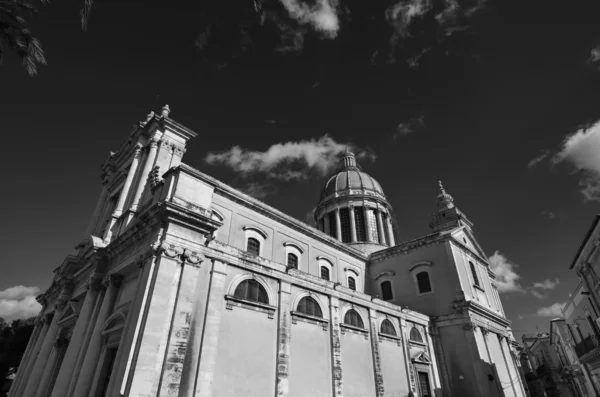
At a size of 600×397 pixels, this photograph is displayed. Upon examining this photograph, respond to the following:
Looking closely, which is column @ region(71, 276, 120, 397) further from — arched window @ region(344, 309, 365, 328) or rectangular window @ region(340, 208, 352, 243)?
rectangular window @ region(340, 208, 352, 243)

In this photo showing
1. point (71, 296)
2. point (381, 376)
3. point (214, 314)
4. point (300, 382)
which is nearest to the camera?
point (214, 314)

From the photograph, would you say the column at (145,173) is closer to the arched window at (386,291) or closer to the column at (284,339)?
the column at (284,339)

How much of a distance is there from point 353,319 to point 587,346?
22.5m

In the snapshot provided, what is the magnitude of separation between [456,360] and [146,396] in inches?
719

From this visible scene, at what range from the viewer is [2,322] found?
32.8 m

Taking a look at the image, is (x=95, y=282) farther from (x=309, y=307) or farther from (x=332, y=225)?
(x=332, y=225)

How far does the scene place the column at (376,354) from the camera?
54.6 feet

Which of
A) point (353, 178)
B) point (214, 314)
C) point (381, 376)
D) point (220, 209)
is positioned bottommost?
point (381, 376)

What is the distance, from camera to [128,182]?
1959cm

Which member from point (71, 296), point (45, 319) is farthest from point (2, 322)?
point (71, 296)

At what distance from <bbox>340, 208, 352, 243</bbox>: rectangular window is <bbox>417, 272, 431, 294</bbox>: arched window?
10.4m

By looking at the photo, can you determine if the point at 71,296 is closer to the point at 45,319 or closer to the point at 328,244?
the point at 45,319

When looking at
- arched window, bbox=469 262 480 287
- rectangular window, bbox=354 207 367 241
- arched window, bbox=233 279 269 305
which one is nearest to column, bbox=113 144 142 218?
arched window, bbox=233 279 269 305

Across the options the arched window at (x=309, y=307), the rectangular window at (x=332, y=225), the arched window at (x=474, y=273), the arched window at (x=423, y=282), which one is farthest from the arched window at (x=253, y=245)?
the arched window at (x=474, y=273)
